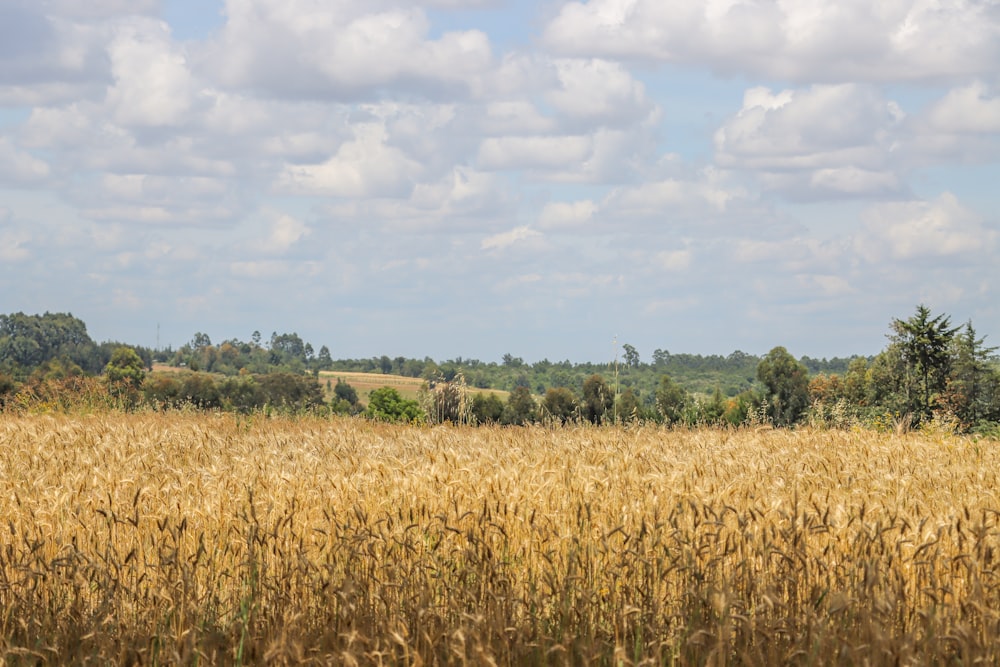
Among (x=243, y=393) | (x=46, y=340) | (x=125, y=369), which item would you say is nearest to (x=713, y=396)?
(x=243, y=393)

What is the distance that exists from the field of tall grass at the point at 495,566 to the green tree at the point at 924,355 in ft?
51.9

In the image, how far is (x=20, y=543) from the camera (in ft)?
18.9

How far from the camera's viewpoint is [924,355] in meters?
22.7

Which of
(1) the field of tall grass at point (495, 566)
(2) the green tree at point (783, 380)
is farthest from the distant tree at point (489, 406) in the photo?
(1) the field of tall grass at point (495, 566)

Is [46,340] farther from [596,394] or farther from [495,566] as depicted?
[495,566]

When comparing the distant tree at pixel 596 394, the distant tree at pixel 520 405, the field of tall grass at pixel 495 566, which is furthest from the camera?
the distant tree at pixel 520 405

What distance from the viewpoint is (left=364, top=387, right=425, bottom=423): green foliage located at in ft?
65.1

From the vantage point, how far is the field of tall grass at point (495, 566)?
3918mm

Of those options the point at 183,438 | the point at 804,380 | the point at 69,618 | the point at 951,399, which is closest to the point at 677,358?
the point at 804,380

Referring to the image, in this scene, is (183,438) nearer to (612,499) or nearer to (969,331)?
(612,499)

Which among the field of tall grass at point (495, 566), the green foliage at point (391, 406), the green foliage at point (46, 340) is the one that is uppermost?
the green foliage at point (46, 340)

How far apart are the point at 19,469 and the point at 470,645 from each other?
6.00 m

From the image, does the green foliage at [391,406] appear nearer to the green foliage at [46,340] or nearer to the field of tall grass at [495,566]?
the field of tall grass at [495,566]

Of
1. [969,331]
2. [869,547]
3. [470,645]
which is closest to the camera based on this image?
[470,645]
